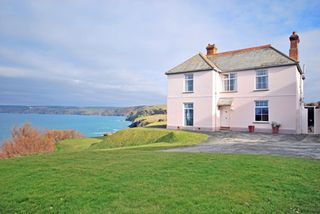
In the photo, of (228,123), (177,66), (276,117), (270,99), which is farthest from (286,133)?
(177,66)

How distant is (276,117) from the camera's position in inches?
851

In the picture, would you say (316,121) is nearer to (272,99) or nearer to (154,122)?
(272,99)

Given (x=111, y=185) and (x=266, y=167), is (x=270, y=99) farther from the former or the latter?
(x=111, y=185)

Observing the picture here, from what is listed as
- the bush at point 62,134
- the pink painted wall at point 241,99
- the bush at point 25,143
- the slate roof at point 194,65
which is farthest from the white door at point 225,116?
the bush at point 62,134

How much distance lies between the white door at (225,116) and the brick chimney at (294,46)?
8471mm

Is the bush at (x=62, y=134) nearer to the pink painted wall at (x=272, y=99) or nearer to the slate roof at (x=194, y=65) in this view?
the slate roof at (x=194, y=65)

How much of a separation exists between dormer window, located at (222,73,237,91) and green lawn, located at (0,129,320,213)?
665 inches

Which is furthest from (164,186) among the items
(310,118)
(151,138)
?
(310,118)

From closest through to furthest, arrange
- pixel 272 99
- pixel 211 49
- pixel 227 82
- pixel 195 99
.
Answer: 1. pixel 272 99
2. pixel 227 82
3. pixel 195 99
4. pixel 211 49

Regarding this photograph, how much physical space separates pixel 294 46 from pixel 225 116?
33.4ft

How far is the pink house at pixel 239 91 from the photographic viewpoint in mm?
21312

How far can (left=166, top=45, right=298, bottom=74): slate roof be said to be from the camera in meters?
22.4

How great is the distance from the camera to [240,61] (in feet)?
81.9

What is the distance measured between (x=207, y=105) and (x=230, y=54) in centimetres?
761
